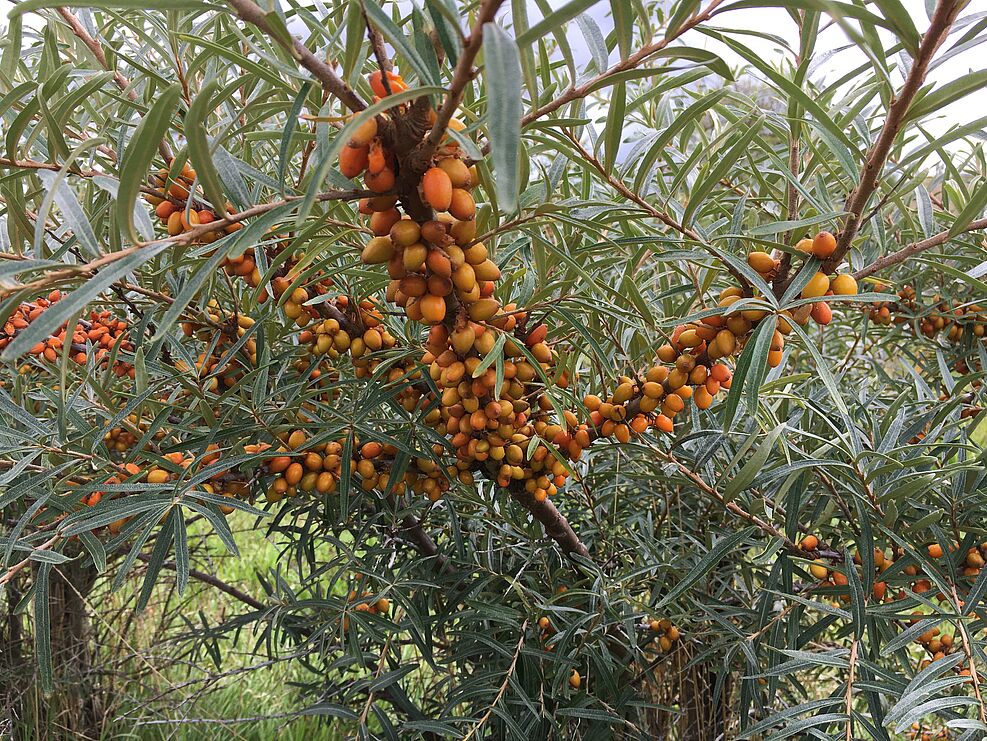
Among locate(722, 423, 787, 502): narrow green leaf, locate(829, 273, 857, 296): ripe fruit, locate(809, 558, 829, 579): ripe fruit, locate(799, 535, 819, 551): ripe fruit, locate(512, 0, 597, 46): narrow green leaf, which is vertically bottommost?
locate(809, 558, 829, 579): ripe fruit

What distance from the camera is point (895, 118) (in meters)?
0.45

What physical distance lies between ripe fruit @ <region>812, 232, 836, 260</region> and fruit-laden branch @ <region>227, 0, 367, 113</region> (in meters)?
0.36

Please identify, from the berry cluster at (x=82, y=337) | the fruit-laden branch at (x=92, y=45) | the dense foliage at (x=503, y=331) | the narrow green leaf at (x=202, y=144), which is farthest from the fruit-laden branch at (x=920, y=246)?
the berry cluster at (x=82, y=337)

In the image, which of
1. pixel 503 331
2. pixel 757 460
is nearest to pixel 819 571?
pixel 757 460

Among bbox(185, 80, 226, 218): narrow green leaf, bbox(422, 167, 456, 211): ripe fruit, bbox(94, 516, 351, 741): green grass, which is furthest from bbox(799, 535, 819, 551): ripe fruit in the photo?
bbox(94, 516, 351, 741): green grass

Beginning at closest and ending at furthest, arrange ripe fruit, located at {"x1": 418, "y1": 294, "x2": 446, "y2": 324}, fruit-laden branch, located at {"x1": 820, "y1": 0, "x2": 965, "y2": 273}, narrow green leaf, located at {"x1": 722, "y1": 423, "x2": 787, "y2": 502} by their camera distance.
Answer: fruit-laden branch, located at {"x1": 820, "y1": 0, "x2": 965, "y2": 273}, ripe fruit, located at {"x1": 418, "y1": 294, "x2": 446, "y2": 324}, narrow green leaf, located at {"x1": 722, "y1": 423, "x2": 787, "y2": 502}

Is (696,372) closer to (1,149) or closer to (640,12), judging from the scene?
(640,12)

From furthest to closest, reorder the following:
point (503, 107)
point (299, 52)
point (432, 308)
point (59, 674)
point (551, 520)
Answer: point (59, 674) → point (551, 520) → point (432, 308) → point (299, 52) → point (503, 107)

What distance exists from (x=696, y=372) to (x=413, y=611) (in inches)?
18.4

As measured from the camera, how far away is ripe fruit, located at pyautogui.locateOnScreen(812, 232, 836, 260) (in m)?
0.53

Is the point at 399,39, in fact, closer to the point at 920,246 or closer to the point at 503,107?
the point at 503,107

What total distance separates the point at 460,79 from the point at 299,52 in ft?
0.39

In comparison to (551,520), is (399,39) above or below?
above

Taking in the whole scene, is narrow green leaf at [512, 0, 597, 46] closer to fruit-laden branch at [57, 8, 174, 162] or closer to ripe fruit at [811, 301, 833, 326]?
ripe fruit at [811, 301, 833, 326]
